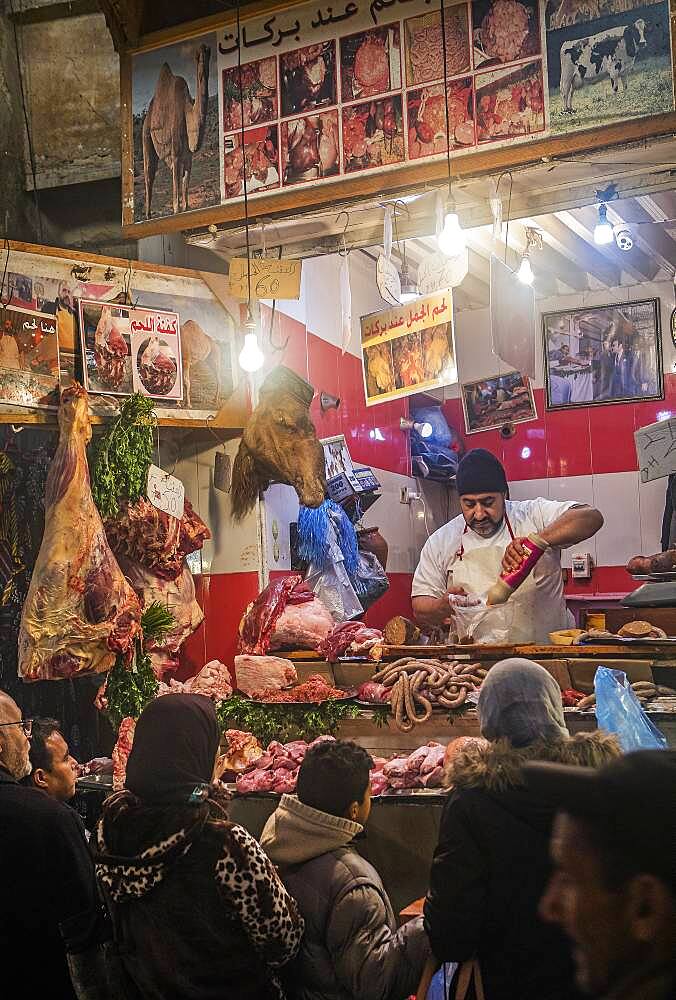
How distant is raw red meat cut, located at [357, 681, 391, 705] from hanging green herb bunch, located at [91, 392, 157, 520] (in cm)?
152

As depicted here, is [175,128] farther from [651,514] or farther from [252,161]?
[651,514]

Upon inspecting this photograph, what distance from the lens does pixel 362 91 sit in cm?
486

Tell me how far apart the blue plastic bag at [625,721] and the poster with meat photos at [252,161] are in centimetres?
304

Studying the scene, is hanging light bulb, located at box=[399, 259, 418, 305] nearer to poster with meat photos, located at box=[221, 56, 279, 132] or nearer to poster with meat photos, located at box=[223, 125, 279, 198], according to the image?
poster with meat photos, located at box=[223, 125, 279, 198]

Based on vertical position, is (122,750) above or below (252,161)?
below

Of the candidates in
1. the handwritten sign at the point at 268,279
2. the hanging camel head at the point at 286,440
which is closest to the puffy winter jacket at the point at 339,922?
the hanging camel head at the point at 286,440

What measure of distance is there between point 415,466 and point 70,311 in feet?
10.5

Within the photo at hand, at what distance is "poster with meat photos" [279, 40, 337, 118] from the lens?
4941 mm

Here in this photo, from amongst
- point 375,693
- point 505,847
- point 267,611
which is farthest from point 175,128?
point 505,847

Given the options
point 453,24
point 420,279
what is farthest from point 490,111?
point 420,279

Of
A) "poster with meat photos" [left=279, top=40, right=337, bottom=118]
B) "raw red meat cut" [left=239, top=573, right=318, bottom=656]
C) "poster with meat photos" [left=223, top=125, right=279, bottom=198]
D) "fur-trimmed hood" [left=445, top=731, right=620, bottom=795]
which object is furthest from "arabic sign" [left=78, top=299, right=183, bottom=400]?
"fur-trimmed hood" [left=445, top=731, right=620, bottom=795]

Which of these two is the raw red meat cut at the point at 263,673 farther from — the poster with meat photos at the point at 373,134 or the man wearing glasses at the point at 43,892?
the poster with meat photos at the point at 373,134

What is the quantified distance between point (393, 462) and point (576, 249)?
1.98 meters

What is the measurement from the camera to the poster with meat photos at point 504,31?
14.7 ft
